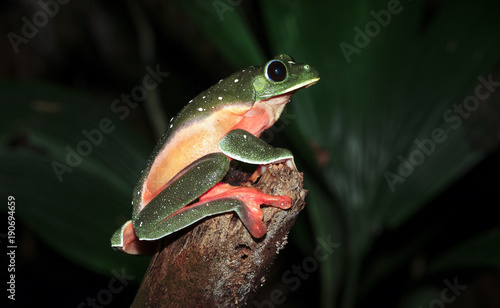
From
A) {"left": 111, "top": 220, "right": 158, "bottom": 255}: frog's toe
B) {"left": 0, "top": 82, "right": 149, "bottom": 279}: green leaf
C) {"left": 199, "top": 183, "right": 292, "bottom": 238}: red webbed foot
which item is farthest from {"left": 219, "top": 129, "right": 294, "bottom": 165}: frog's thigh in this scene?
{"left": 0, "top": 82, "right": 149, "bottom": 279}: green leaf

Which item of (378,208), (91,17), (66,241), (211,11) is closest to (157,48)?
(91,17)

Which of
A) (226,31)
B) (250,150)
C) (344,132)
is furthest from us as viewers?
(344,132)

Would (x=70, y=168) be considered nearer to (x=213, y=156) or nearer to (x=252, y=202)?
(x=213, y=156)

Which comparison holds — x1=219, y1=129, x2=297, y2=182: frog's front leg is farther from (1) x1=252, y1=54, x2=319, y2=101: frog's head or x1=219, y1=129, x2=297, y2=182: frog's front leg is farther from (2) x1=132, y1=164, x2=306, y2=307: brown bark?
(1) x1=252, y1=54, x2=319, y2=101: frog's head

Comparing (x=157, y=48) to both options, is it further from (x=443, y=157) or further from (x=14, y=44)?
(x=443, y=157)

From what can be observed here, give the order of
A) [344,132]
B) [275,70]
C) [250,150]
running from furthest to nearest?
[344,132] → [275,70] → [250,150]

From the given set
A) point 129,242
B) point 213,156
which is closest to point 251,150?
point 213,156
